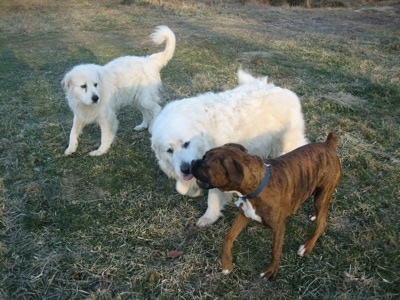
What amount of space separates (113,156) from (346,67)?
6043 millimetres

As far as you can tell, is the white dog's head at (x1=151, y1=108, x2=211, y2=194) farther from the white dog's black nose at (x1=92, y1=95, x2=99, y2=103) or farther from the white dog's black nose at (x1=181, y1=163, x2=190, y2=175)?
the white dog's black nose at (x1=92, y1=95, x2=99, y2=103)

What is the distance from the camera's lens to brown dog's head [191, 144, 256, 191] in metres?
2.59

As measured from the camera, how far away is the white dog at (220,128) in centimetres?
359

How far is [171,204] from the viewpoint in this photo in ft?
13.4

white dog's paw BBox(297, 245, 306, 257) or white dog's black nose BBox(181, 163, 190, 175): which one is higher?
white dog's black nose BBox(181, 163, 190, 175)

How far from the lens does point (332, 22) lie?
613 inches

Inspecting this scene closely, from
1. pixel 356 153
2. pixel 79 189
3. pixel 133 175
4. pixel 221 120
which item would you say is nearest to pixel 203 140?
pixel 221 120

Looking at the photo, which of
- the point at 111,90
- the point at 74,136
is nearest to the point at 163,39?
the point at 111,90

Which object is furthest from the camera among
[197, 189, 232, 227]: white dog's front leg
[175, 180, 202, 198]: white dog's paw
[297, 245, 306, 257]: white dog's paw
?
[175, 180, 202, 198]: white dog's paw

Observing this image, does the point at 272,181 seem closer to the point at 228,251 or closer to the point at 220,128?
the point at 228,251

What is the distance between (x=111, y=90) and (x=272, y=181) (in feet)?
10.7

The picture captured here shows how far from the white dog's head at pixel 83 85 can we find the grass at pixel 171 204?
0.75 meters

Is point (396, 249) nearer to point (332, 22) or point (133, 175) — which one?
point (133, 175)

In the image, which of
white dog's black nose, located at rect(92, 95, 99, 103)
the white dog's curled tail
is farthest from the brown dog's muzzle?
the white dog's curled tail
